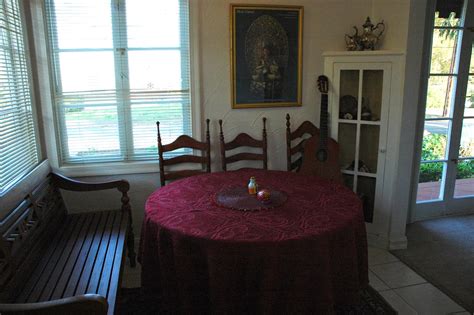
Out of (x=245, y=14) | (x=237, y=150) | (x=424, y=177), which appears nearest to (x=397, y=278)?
(x=424, y=177)

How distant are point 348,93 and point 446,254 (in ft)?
4.95

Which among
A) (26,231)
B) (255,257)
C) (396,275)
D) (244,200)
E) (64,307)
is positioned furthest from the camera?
(396,275)

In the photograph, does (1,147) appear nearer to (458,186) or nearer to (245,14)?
(245,14)

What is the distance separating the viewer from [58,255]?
207 centimetres

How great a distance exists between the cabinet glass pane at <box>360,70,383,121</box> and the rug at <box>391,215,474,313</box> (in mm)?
1134

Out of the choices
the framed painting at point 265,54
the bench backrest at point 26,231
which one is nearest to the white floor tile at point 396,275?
the framed painting at point 265,54

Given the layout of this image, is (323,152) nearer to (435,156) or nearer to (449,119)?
(435,156)

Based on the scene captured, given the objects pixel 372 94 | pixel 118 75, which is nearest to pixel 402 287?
pixel 372 94

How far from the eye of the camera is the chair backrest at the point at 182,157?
9.76 feet

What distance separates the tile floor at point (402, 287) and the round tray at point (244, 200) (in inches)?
36.7

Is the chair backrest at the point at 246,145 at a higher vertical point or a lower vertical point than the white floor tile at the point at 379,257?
higher

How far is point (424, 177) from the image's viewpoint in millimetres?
3545

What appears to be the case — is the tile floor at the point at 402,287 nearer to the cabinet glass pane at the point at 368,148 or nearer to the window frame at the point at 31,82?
the cabinet glass pane at the point at 368,148

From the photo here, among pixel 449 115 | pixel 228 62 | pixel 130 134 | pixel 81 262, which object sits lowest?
pixel 81 262
